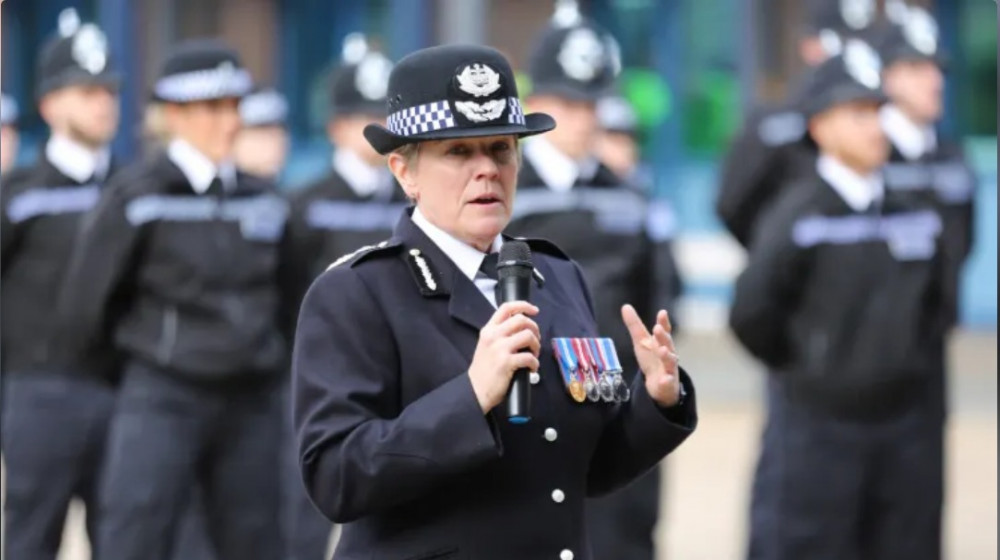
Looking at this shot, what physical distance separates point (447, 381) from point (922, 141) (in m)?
5.07

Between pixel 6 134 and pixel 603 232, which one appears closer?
pixel 603 232

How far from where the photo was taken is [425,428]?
390 cm

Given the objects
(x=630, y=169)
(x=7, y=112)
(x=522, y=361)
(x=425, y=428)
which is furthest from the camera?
(x=630, y=169)

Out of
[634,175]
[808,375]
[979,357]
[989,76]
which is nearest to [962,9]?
[989,76]

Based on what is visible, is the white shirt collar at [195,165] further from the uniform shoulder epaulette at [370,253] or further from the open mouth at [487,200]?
the open mouth at [487,200]

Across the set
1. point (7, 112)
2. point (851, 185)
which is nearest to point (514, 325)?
point (851, 185)

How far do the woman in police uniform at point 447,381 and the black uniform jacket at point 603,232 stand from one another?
333 centimetres

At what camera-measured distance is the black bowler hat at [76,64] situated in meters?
8.19

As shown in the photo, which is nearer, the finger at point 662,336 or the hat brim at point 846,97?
the finger at point 662,336

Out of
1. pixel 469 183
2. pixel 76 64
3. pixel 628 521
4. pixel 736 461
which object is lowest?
pixel 736 461

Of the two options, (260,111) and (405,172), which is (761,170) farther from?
(405,172)

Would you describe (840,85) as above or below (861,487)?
above

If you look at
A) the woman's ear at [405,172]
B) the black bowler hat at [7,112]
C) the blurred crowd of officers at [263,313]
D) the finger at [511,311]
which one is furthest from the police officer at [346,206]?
the finger at [511,311]

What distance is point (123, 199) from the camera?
24.0ft
